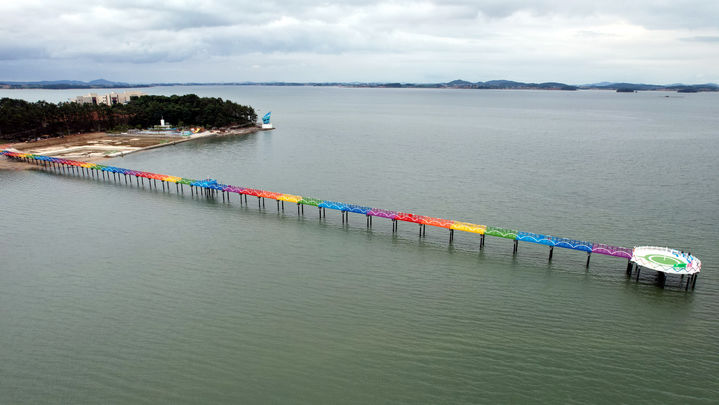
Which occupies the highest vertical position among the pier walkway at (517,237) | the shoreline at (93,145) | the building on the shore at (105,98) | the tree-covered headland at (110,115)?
the building on the shore at (105,98)

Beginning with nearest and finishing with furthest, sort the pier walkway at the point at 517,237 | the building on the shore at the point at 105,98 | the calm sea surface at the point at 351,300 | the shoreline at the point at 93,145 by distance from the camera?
1. the calm sea surface at the point at 351,300
2. the pier walkway at the point at 517,237
3. the shoreline at the point at 93,145
4. the building on the shore at the point at 105,98

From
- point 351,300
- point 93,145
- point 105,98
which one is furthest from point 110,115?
point 351,300

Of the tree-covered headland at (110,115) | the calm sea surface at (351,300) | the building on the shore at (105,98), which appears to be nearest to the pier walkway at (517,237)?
the calm sea surface at (351,300)

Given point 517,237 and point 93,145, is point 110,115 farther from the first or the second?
point 517,237

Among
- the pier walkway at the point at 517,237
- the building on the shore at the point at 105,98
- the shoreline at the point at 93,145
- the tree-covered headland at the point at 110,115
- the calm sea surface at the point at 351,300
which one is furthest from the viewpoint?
the building on the shore at the point at 105,98

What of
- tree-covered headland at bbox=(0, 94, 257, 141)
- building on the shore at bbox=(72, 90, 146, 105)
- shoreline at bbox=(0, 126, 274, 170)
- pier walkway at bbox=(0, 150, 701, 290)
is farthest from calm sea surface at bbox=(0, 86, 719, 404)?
building on the shore at bbox=(72, 90, 146, 105)

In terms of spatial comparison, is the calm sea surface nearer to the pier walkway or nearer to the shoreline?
the pier walkway

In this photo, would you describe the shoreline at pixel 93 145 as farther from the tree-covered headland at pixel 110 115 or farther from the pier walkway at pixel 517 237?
the pier walkway at pixel 517 237

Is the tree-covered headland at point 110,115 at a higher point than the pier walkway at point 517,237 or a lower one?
higher

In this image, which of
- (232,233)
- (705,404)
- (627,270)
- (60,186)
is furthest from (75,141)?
(705,404)
